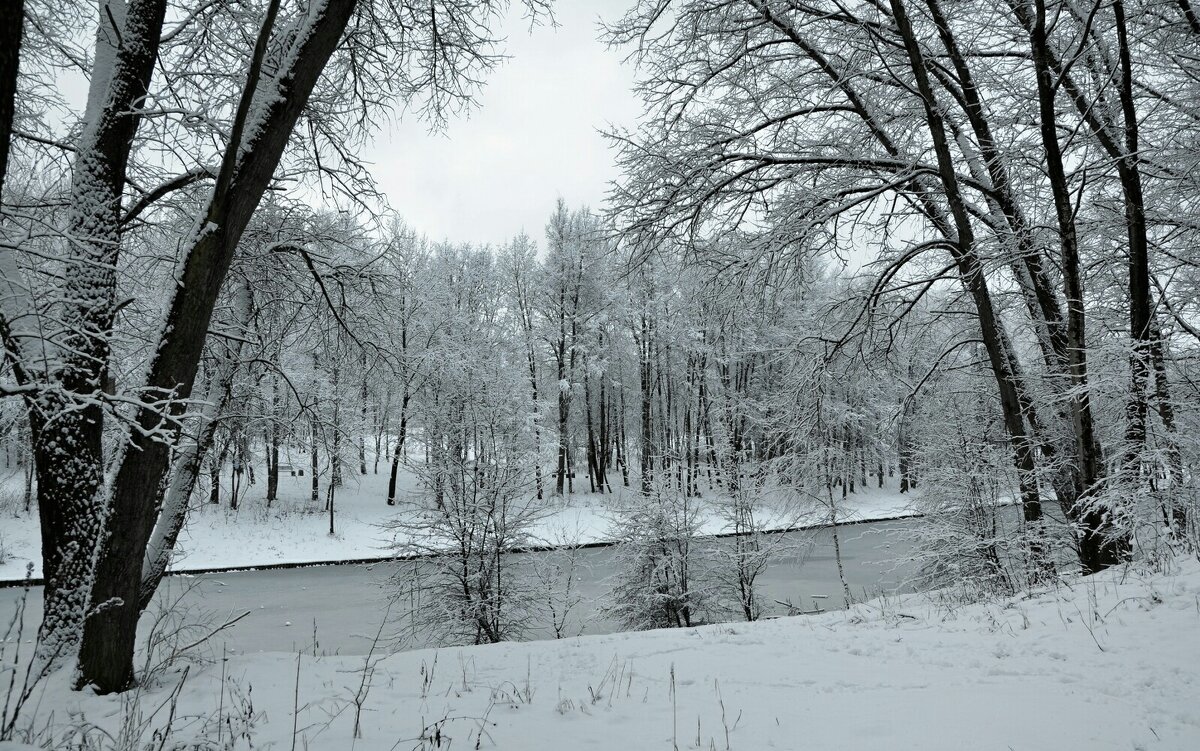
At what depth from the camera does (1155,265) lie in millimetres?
7793

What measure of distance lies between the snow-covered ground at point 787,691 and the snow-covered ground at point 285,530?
1077cm

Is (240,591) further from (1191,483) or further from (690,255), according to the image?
(1191,483)

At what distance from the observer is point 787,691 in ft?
12.8

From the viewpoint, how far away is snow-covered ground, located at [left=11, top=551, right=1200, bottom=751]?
303cm

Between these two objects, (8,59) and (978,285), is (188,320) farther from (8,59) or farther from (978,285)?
(978,285)

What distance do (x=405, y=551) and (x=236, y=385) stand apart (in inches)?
175

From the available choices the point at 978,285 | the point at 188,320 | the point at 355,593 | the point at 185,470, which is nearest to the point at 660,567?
the point at 978,285

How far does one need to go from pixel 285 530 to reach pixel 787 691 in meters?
21.7

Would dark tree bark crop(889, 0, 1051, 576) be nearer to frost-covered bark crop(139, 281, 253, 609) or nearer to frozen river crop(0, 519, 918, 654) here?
frozen river crop(0, 519, 918, 654)

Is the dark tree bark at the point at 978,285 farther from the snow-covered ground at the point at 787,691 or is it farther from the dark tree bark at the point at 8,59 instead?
the dark tree bark at the point at 8,59

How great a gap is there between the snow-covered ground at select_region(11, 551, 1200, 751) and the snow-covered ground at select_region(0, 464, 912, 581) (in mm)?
10766

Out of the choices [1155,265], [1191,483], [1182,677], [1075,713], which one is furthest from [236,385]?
[1155,265]

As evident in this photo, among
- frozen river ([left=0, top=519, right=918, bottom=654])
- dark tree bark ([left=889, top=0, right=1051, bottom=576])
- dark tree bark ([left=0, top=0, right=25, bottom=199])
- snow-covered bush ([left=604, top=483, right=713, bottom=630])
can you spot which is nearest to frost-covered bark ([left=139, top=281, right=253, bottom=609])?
dark tree bark ([left=0, top=0, right=25, bottom=199])

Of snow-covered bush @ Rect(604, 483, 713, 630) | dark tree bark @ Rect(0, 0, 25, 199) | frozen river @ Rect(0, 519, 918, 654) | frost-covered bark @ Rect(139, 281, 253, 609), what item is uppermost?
dark tree bark @ Rect(0, 0, 25, 199)
